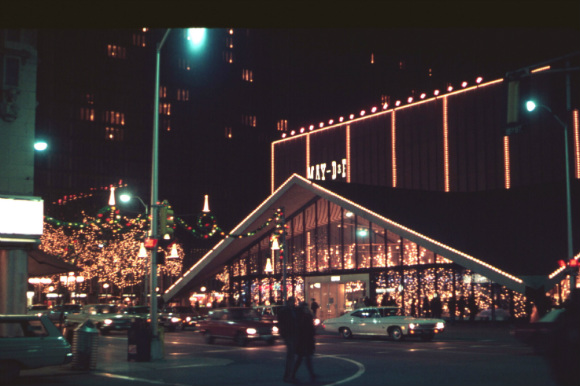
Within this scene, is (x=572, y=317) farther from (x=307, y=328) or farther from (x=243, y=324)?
(x=243, y=324)

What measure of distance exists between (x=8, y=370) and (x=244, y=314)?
13.7m

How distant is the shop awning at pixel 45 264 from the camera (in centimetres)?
2290

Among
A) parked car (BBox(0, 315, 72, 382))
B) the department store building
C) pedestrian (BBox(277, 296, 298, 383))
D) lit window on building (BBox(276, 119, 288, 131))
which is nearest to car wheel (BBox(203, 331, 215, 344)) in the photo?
the department store building

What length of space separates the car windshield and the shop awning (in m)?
6.99

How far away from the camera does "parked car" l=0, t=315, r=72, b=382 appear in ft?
51.0

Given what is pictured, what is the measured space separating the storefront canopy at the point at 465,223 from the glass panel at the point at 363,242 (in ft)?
5.29

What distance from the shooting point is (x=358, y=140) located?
6344 cm

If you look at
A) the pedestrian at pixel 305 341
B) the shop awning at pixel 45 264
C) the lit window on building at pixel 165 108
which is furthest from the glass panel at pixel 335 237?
the lit window on building at pixel 165 108

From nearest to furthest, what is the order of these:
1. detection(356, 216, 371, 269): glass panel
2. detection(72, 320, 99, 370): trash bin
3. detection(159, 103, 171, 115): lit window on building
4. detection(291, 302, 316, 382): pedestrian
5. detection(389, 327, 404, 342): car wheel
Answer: detection(291, 302, 316, 382): pedestrian → detection(72, 320, 99, 370): trash bin → detection(389, 327, 404, 342): car wheel → detection(356, 216, 371, 269): glass panel → detection(159, 103, 171, 115): lit window on building

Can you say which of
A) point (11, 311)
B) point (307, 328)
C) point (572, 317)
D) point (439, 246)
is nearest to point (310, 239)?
point (439, 246)

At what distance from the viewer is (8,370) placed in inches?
614

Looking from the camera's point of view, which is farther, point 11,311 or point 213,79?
point 213,79

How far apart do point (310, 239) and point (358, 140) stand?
58.3ft

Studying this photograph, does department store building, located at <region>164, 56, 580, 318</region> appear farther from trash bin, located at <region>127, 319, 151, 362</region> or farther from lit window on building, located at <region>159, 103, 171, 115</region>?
lit window on building, located at <region>159, 103, 171, 115</region>
